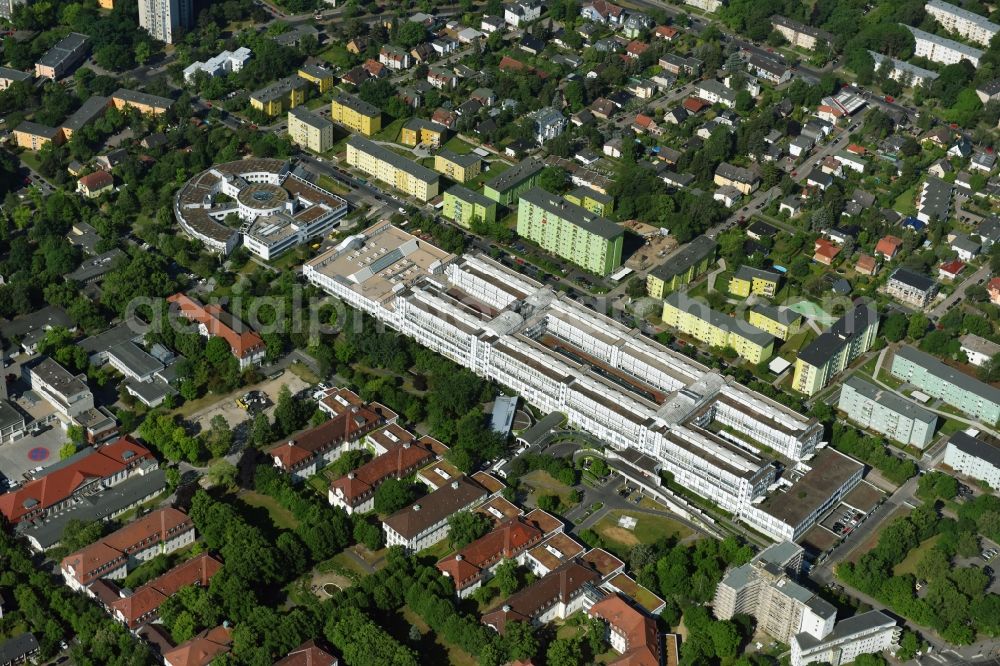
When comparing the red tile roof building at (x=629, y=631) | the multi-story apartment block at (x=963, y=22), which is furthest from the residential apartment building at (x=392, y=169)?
the multi-story apartment block at (x=963, y=22)

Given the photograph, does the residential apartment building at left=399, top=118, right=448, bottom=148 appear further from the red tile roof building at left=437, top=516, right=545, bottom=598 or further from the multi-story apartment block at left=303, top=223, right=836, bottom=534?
the red tile roof building at left=437, top=516, right=545, bottom=598

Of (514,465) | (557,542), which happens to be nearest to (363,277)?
(514,465)

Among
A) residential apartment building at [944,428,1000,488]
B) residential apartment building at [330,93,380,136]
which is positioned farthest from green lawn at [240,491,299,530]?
residential apartment building at [330,93,380,136]

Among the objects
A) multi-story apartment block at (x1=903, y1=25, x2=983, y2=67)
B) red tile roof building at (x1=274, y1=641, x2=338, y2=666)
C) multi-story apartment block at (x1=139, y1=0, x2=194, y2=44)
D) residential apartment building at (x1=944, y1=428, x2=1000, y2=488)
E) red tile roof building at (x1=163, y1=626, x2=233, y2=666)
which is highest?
multi-story apartment block at (x1=903, y1=25, x2=983, y2=67)

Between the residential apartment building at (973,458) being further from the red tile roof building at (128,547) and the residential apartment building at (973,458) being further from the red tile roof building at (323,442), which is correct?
the red tile roof building at (128,547)

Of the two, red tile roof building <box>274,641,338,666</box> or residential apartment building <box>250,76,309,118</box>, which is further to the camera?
residential apartment building <box>250,76,309,118</box>

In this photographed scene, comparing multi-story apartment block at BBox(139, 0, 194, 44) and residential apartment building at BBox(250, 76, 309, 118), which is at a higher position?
multi-story apartment block at BBox(139, 0, 194, 44)

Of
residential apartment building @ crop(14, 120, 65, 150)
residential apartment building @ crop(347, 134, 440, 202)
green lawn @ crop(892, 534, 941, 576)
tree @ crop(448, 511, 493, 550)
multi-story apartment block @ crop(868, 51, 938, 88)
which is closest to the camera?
tree @ crop(448, 511, 493, 550)

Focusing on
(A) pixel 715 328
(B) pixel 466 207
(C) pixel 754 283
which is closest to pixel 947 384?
(A) pixel 715 328
